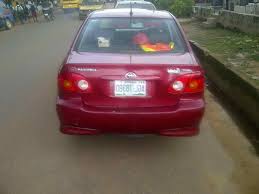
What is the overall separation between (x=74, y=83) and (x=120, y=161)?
100 centimetres

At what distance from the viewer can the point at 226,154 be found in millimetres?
4660

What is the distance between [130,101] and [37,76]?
18.4 feet

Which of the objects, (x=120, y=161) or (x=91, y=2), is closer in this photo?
(x=120, y=161)

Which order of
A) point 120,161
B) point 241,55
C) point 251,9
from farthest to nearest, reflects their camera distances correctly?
point 251,9
point 241,55
point 120,161

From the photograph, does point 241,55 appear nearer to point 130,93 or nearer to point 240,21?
point 240,21

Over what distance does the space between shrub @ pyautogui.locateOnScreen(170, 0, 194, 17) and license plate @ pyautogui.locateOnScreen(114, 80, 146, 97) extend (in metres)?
23.8

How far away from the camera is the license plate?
4.07 meters

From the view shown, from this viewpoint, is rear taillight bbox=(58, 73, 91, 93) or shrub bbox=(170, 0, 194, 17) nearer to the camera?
rear taillight bbox=(58, 73, 91, 93)

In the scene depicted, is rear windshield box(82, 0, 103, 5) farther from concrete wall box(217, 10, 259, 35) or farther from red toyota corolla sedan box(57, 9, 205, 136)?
red toyota corolla sedan box(57, 9, 205, 136)

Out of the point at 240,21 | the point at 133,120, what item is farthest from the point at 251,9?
the point at 133,120

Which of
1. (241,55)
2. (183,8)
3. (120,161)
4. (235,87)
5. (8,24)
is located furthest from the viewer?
(183,8)

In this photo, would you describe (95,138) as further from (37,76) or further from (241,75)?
(37,76)

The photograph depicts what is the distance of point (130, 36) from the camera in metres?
4.87

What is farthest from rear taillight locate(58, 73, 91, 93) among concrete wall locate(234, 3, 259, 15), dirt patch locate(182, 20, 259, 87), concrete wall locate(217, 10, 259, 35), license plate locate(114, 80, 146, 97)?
concrete wall locate(234, 3, 259, 15)
